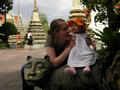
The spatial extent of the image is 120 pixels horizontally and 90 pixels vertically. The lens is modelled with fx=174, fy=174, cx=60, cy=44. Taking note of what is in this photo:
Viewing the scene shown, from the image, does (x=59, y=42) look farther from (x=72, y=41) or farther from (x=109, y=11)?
(x=109, y=11)

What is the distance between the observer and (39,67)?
6.32 feet

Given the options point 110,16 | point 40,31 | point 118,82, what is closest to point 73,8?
point 40,31

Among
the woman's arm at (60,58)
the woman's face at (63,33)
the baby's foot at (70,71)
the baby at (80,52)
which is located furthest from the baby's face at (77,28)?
the baby's foot at (70,71)

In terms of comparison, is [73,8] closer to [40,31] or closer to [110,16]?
[40,31]

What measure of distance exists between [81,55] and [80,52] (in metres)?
0.04

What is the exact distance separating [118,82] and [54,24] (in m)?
1.01

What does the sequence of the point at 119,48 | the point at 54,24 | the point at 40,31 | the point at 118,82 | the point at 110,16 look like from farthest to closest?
the point at 40,31
the point at 110,16
the point at 54,24
the point at 119,48
the point at 118,82

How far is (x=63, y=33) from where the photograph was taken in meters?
2.14

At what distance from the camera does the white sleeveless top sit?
1.93 meters

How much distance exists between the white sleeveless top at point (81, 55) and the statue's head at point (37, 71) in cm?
26

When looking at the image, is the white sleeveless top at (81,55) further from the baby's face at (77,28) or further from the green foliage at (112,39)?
the green foliage at (112,39)

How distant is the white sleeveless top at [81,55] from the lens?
193 cm

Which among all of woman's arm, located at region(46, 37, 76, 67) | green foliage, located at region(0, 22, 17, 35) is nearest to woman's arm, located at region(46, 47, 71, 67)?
woman's arm, located at region(46, 37, 76, 67)

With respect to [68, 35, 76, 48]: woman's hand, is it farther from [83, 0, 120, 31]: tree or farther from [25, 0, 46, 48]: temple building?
[25, 0, 46, 48]: temple building
